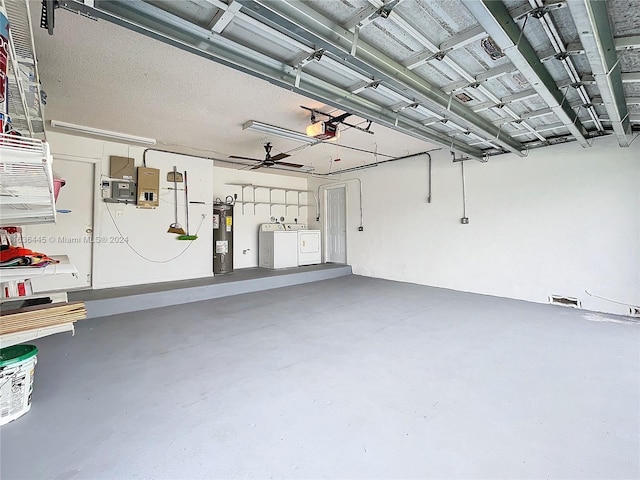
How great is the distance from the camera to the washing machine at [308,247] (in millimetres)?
7238

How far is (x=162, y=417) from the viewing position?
1.75 m

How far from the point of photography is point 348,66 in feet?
7.64

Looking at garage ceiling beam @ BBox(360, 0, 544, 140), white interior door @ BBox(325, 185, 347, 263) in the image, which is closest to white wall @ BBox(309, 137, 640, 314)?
white interior door @ BBox(325, 185, 347, 263)

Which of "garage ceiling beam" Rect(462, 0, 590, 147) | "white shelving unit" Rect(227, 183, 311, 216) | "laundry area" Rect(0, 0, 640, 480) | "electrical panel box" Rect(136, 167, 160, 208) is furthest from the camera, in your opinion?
"white shelving unit" Rect(227, 183, 311, 216)

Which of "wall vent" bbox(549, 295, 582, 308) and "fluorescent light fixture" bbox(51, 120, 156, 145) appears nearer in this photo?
"fluorescent light fixture" bbox(51, 120, 156, 145)

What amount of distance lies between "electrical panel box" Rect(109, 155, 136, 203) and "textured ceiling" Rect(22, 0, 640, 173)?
878mm

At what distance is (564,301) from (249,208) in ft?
21.5

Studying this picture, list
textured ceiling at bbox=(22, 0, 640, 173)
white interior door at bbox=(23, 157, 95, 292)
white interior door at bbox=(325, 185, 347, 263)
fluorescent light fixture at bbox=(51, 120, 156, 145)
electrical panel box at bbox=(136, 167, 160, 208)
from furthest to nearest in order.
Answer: white interior door at bbox=(325, 185, 347, 263)
electrical panel box at bbox=(136, 167, 160, 208)
white interior door at bbox=(23, 157, 95, 292)
fluorescent light fixture at bbox=(51, 120, 156, 145)
textured ceiling at bbox=(22, 0, 640, 173)

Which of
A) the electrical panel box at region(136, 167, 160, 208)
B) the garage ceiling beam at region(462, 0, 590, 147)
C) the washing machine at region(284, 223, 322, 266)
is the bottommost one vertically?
the washing machine at region(284, 223, 322, 266)

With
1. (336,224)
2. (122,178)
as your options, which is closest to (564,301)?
(336,224)

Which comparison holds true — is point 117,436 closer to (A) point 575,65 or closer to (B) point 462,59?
(B) point 462,59

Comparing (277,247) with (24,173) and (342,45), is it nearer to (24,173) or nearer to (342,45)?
(342,45)

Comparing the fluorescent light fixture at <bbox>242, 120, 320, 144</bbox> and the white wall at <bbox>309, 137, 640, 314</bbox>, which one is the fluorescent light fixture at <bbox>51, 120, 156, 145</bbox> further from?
the white wall at <bbox>309, 137, 640, 314</bbox>

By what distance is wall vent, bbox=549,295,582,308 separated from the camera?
4.17 meters
